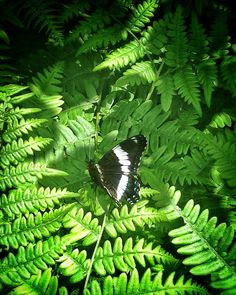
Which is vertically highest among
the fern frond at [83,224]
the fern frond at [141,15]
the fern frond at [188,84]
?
the fern frond at [141,15]

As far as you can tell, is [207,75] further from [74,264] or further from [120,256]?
[74,264]

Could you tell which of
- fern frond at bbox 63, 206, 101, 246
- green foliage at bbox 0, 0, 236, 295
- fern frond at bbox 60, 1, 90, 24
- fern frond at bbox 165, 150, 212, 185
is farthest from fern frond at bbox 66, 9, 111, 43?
fern frond at bbox 63, 206, 101, 246

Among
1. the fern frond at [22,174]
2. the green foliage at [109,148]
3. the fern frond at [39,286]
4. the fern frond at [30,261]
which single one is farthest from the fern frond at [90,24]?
the fern frond at [39,286]

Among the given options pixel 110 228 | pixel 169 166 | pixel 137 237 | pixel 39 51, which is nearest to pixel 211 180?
pixel 169 166

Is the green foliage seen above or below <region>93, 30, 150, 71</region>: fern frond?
below

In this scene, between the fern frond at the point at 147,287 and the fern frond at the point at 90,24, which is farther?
the fern frond at the point at 90,24

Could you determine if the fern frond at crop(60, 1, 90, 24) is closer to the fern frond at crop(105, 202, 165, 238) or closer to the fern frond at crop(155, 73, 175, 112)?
the fern frond at crop(155, 73, 175, 112)

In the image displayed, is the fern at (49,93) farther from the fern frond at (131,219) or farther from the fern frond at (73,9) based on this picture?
the fern frond at (131,219)

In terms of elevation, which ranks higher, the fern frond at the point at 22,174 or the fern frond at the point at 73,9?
the fern frond at the point at 73,9
